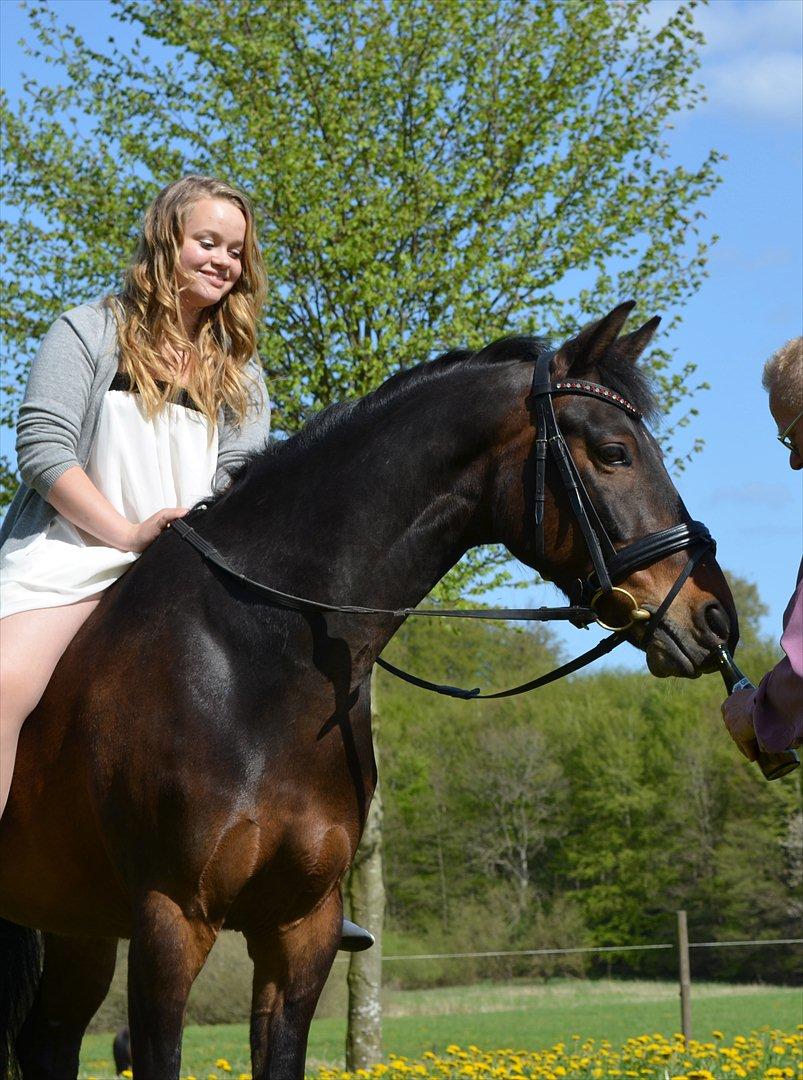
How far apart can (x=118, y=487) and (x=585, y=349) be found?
1.55 metres

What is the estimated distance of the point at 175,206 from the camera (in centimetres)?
421

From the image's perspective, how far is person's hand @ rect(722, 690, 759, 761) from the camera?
3.21 meters

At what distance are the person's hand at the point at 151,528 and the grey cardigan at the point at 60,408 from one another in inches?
9.2

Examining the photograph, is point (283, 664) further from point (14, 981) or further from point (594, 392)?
point (14, 981)

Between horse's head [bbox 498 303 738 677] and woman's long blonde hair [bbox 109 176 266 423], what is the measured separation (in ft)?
4.00

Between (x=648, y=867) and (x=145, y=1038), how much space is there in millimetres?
46757

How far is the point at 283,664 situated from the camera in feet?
11.6

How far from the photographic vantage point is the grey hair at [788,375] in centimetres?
306

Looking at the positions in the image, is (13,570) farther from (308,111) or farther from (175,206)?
(308,111)

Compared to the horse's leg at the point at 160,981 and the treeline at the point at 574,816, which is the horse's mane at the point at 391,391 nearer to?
the horse's leg at the point at 160,981

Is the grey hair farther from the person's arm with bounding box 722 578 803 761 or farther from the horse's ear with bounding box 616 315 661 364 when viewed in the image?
the horse's ear with bounding box 616 315 661 364

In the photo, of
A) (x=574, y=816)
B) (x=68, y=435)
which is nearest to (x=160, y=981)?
(x=68, y=435)

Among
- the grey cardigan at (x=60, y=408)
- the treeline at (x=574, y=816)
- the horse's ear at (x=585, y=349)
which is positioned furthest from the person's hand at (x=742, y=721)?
the treeline at (x=574, y=816)

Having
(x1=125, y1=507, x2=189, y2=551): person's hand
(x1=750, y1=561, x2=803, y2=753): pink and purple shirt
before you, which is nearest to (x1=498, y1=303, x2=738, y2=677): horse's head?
(x1=750, y1=561, x2=803, y2=753): pink and purple shirt
